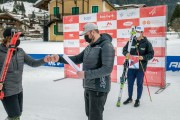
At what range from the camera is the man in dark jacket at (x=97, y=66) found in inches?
113

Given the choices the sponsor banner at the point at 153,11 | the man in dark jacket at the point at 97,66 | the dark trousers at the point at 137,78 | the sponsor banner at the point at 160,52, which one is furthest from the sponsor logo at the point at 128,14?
the man in dark jacket at the point at 97,66

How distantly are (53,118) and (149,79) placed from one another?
3405mm

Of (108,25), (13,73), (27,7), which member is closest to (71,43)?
(108,25)

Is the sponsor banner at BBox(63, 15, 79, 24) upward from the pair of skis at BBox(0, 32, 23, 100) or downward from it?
upward

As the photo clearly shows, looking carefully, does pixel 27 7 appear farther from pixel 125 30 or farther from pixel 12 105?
pixel 12 105

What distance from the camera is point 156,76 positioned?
7133 millimetres

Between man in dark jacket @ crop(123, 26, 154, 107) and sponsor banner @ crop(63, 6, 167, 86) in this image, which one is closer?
man in dark jacket @ crop(123, 26, 154, 107)

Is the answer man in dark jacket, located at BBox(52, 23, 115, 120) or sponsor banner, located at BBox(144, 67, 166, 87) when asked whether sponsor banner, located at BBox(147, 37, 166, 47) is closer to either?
sponsor banner, located at BBox(144, 67, 166, 87)

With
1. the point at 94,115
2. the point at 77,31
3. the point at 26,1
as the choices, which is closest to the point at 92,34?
the point at 94,115

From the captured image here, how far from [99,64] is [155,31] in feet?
14.4

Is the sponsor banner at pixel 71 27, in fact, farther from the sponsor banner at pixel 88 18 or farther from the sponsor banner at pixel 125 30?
the sponsor banner at pixel 88 18

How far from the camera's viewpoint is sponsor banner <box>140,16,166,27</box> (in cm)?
682

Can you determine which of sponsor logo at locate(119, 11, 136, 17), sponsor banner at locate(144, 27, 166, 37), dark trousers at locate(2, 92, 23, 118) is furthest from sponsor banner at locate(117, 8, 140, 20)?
dark trousers at locate(2, 92, 23, 118)

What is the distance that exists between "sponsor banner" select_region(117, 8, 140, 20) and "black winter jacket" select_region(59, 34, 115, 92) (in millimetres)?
4482
